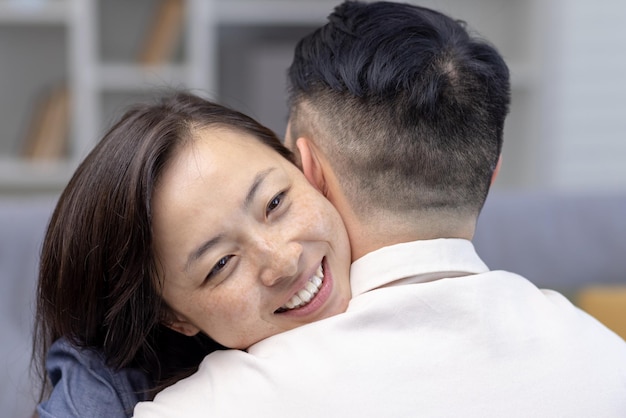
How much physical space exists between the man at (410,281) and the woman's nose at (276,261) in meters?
0.07

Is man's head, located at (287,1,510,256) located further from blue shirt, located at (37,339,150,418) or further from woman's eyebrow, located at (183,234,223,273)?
blue shirt, located at (37,339,150,418)

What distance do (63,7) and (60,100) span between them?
0.37 metres

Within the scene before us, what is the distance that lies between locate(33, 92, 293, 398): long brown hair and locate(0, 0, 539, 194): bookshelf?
2.19 m

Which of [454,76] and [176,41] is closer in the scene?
[454,76]

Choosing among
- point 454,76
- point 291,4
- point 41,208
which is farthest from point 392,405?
point 291,4

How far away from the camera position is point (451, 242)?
0.97m

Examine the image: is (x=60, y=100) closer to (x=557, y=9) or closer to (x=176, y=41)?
(x=176, y=41)

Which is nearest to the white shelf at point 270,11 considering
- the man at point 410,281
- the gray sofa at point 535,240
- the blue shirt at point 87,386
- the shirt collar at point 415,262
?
the gray sofa at point 535,240

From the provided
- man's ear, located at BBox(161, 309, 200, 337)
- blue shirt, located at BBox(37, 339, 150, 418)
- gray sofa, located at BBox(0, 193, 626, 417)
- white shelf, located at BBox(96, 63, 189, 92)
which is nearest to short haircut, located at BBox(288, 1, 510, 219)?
man's ear, located at BBox(161, 309, 200, 337)

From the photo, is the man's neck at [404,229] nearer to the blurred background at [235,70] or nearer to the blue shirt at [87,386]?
the blue shirt at [87,386]

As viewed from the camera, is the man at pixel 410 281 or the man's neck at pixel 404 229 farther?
the man's neck at pixel 404 229

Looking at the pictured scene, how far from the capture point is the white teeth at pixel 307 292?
98 cm

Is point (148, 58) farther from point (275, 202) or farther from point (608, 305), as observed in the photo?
point (275, 202)

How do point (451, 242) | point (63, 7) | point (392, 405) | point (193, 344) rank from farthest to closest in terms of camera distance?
point (63, 7)
point (193, 344)
point (451, 242)
point (392, 405)
